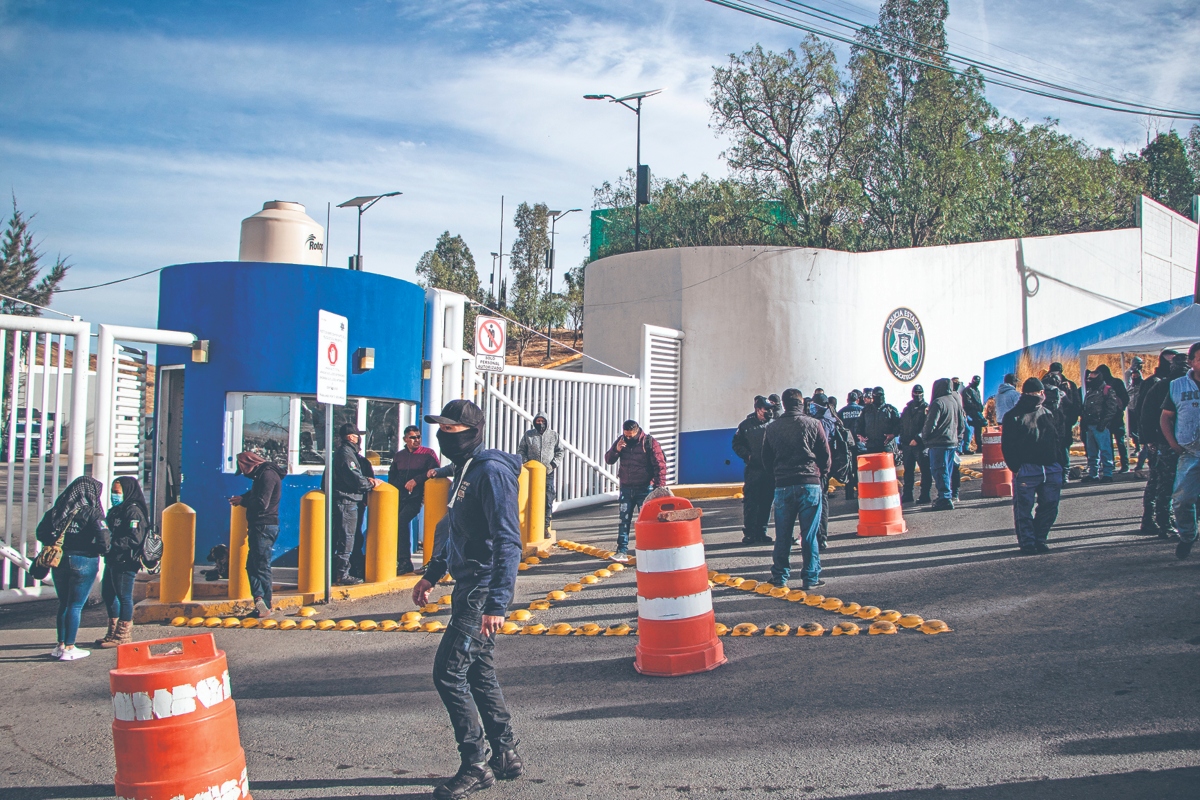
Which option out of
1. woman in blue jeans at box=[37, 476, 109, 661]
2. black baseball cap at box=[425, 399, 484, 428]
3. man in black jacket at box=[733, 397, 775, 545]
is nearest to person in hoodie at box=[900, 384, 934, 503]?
man in black jacket at box=[733, 397, 775, 545]

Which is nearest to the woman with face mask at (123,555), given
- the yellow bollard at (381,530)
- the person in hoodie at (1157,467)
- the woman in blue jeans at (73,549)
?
the woman in blue jeans at (73,549)

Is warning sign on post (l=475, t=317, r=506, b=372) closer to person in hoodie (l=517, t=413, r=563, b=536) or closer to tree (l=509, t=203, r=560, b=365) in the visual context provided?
person in hoodie (l=517, t=413, r=563, b=536)

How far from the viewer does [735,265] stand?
63.7 feet

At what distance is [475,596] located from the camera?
445 cm

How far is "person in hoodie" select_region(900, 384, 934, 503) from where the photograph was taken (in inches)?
501

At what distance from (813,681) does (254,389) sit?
726 centimetres

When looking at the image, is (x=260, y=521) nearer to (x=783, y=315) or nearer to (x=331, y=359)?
(x=331, y=359)

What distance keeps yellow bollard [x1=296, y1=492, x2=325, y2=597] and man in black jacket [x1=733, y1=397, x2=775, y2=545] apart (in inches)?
204

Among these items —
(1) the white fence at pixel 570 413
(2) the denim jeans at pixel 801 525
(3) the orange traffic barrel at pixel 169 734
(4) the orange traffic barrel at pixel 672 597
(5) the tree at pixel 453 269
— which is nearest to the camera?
(3) the orange traffic barrel at pixel 169 734

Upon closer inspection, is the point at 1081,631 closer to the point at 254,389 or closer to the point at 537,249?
the point at 254,389

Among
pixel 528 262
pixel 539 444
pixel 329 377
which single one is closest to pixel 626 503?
pixel 539 444

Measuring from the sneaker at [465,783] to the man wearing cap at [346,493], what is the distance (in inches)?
225

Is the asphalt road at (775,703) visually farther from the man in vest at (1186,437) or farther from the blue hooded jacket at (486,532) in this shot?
the blue hooded jacket at (486,532)

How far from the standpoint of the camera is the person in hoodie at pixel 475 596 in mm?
4316
